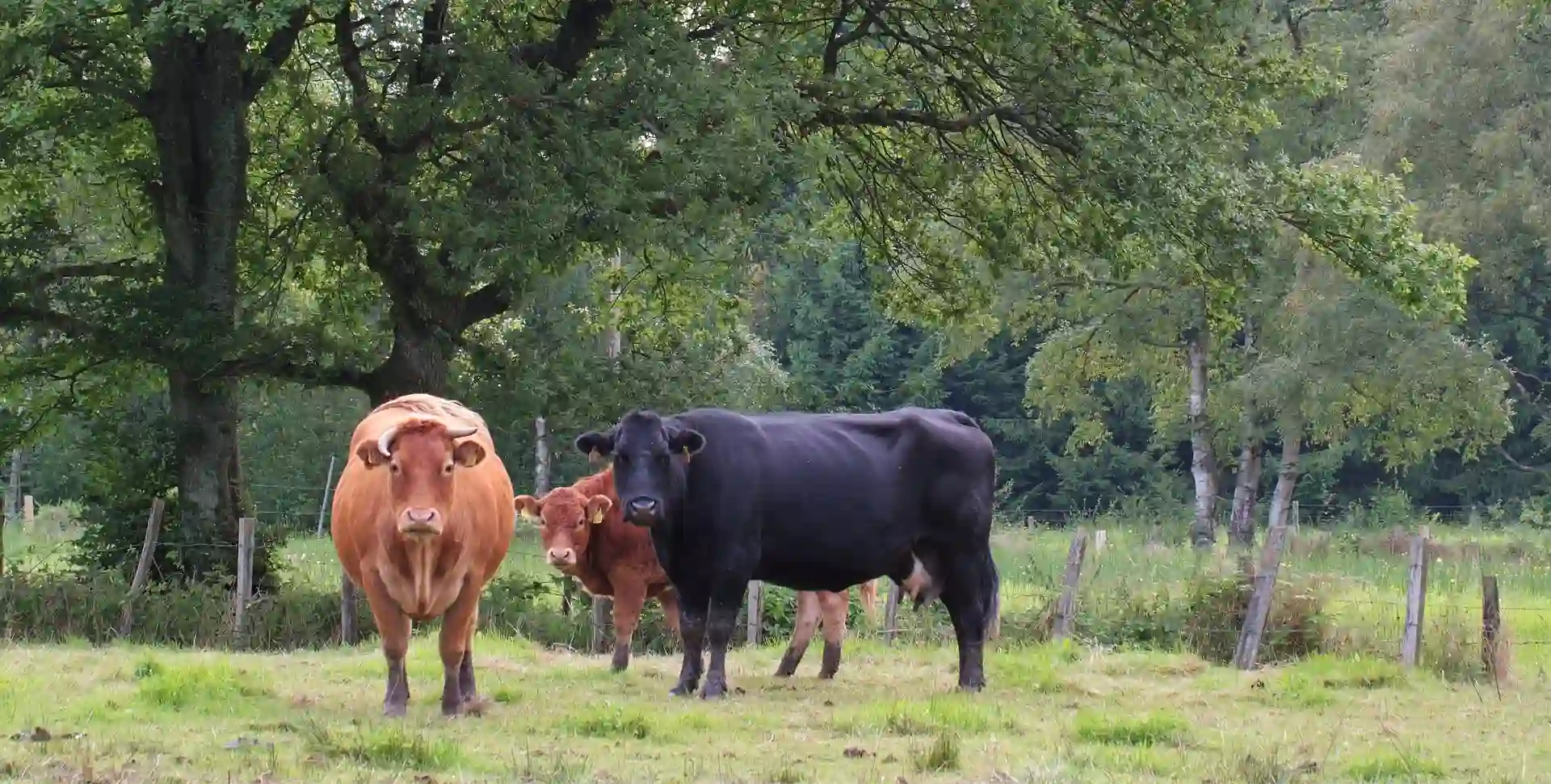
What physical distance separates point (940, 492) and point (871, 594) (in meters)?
2.84

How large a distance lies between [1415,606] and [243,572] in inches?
410

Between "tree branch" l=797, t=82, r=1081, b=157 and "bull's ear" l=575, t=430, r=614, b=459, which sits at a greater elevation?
"tree branch" l=797, t=82, r=1081, b=157

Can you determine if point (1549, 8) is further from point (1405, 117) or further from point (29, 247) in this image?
point (29, 247)

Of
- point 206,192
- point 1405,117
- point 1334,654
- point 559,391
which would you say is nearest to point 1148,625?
point 1334,654

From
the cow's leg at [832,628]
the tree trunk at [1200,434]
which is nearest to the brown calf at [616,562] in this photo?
the cow's leg at [832,628]

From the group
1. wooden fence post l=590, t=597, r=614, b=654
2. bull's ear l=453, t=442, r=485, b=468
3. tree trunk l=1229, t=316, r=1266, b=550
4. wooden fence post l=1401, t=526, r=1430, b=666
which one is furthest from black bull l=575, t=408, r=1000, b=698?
tree trunk l=1229, t=316, r=1266, b=550

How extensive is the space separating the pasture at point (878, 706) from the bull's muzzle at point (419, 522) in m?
1.02

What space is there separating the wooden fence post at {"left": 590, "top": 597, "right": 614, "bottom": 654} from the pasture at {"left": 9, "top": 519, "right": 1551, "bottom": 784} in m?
0.38

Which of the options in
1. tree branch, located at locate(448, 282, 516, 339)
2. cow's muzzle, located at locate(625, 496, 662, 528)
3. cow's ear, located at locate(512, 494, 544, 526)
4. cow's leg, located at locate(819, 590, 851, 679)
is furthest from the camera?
tree branch, located at locate(448, 282, 516, 339)

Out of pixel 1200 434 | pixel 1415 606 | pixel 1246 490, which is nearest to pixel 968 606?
pixel 1415 606

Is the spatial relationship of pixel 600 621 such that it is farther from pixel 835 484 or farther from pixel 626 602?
pixel 835 484

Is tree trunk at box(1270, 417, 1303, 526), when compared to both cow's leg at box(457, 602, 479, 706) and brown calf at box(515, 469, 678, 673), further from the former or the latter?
cow's leg at box(457, 602, 479, 706)

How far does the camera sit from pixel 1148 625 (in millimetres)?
16219

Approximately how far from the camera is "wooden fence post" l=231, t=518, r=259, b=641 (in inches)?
666
